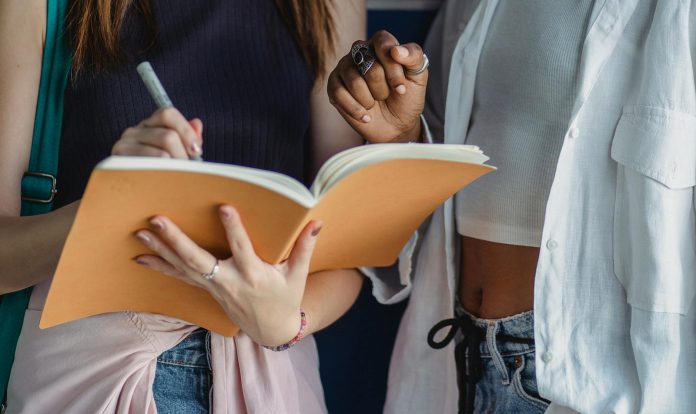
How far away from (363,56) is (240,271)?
35 centimetres

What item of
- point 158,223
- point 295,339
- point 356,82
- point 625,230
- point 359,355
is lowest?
point 359,355

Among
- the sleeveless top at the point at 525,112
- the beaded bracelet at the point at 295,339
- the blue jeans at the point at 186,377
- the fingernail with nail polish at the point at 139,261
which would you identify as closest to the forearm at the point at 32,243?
the fingernail with nail polish at the point at 139,261

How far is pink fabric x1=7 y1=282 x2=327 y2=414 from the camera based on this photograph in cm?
102

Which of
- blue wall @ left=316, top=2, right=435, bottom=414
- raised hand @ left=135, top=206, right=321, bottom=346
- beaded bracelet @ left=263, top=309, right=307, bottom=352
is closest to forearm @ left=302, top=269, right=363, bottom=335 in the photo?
beaded bracelet @ left=263, top=309, right=307, bottom=352

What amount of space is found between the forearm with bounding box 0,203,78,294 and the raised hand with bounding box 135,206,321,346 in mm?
135

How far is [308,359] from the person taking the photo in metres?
1.25

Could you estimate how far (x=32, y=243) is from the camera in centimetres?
99

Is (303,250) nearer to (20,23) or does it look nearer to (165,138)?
(165,138)

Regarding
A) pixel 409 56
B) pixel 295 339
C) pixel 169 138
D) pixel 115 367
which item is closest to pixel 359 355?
pixel 295 339

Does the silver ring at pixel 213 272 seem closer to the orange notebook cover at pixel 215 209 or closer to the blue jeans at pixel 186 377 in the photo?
the orange notebook cover at pixel 215 209

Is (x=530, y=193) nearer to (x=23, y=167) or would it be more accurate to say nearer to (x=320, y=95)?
(x=320, y=95)

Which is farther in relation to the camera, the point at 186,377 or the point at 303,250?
the point at 186,377

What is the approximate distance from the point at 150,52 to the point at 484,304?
66 centimetres

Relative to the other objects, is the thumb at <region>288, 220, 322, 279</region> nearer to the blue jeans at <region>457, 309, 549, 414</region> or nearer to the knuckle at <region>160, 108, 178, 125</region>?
the knuckle at <region>160, 108, 178, 125</region>
